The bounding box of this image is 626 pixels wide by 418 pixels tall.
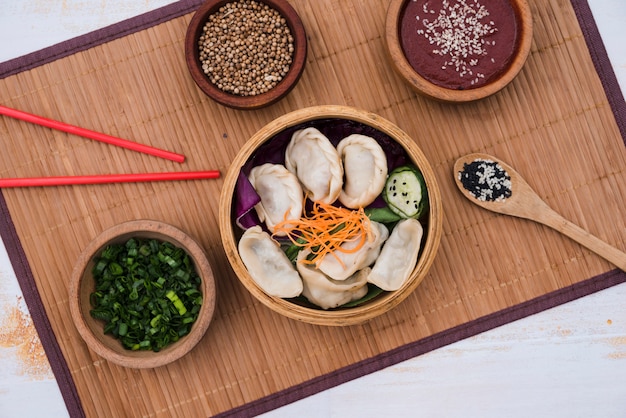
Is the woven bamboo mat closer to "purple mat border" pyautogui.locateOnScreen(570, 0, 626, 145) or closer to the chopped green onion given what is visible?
"purple mat border" pyautogui.locateOnScreen(570, 0, 626, 145)

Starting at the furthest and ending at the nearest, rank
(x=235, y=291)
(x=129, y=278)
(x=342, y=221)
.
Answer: (x=235, y=291)
(x=129, y=278)
(x=342, y=221)

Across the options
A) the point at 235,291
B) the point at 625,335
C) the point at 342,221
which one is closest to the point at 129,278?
the point at 235,291

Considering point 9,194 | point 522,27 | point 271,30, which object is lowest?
point 522,27

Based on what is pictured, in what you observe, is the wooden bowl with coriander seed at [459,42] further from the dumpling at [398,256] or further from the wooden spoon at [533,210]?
the dumpling at [398,256]

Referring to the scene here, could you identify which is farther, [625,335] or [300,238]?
[625,335]

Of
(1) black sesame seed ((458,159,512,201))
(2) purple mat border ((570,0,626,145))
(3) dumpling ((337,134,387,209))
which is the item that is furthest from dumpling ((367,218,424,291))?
(2) purple mat border ((570,0,626,145))

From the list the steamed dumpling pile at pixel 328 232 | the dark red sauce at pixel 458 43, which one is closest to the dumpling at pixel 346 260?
the steamed dumpling pile at pixel 328 232

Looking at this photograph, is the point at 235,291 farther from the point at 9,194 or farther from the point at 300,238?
the point at 9,194

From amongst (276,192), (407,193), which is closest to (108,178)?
(276,192)
